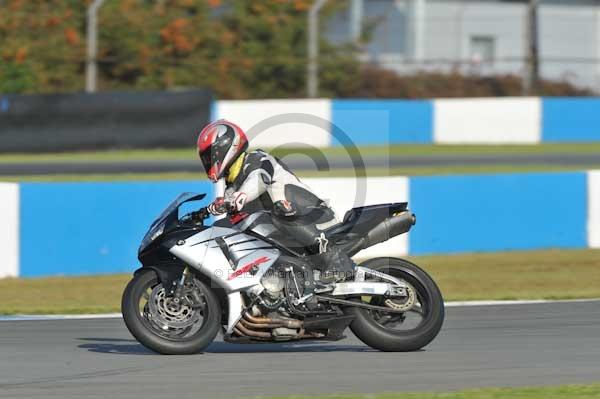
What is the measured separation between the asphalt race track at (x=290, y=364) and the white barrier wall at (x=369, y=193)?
135 inches

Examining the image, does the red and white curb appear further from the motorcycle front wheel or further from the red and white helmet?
the red and white helmet

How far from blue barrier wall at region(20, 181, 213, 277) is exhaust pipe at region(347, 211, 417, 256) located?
456 cm

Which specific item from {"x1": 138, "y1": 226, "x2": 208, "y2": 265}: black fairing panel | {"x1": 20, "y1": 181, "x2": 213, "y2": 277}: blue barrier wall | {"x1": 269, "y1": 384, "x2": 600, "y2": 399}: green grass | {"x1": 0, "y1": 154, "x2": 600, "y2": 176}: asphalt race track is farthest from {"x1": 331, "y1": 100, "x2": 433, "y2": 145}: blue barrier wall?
{"x1": 269, "y1": 384, "x2": 600, "y2": 399}: green grass

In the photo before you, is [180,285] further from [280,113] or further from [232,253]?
[280,113]

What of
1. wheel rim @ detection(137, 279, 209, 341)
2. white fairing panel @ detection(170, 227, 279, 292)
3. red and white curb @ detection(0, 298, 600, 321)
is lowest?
red and white curb @ detection(0, 298, 600, 321)

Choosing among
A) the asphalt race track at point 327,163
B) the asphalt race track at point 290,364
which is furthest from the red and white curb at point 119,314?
the asphalt race track at point 327,163

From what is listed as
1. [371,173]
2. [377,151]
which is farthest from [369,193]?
[377,151]

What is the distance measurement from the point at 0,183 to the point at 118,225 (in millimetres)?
1169

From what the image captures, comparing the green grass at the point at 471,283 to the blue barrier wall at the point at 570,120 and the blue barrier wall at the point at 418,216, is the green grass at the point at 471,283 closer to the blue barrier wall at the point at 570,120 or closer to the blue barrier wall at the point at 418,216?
the blue barrier wall at the point at 418,216

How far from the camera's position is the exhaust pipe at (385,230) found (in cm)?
678

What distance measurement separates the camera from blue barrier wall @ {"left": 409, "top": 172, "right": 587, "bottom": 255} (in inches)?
465

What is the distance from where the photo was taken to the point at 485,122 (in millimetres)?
22406

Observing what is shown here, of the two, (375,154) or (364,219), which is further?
(375,154)

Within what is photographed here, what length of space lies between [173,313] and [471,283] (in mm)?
4351
